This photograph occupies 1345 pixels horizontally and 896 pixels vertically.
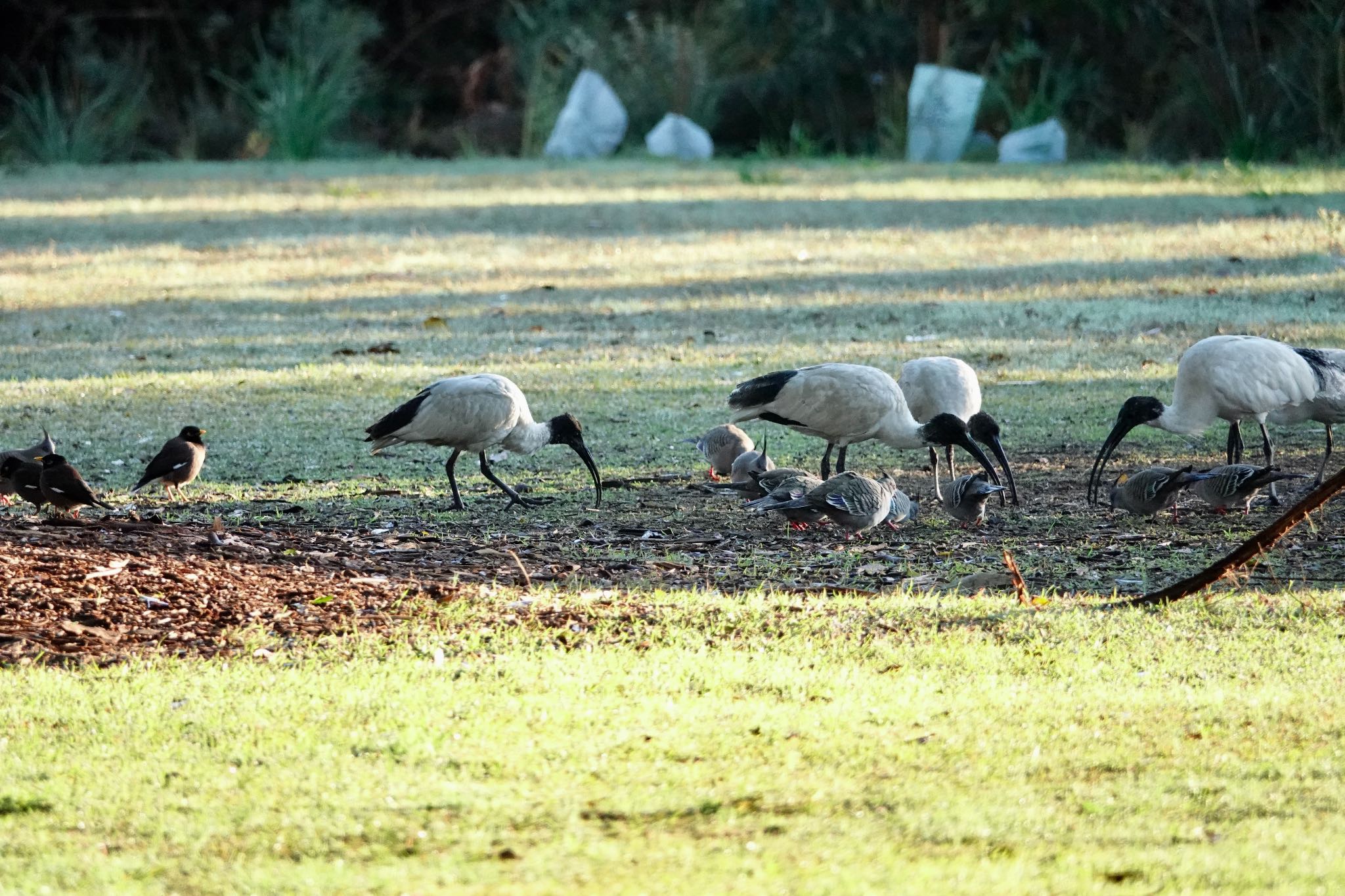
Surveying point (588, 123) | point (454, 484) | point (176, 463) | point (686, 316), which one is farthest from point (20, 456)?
point (588, 123)

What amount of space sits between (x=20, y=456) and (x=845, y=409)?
348 centimetres

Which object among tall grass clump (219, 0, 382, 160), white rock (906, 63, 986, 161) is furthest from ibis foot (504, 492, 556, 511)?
tall grass clump (219, 0, 382, 160)

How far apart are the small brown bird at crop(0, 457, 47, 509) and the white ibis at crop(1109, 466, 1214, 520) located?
4.16m

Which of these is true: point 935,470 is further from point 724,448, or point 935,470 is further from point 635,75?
point 635,75

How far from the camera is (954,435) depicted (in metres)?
7.38

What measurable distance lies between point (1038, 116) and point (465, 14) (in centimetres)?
1317

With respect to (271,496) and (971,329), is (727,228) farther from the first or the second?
(271,496)

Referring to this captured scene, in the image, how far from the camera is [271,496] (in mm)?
7523

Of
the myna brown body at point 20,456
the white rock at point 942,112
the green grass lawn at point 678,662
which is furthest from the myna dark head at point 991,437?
the white rock at point 942,112

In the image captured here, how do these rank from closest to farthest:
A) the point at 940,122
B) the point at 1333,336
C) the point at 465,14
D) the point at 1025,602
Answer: the point at 1025,602, the point at 1333,336, the point at 940,122, the point at 465,14

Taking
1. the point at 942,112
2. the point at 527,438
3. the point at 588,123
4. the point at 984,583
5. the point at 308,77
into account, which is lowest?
the point at 984,583

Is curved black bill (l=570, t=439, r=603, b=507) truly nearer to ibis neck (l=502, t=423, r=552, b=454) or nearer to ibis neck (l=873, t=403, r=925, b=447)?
ibis neck (l=502, t=423, r=552, b=454)

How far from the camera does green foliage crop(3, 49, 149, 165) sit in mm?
27828

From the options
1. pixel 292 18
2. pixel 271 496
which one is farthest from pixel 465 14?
pixel 271 496
